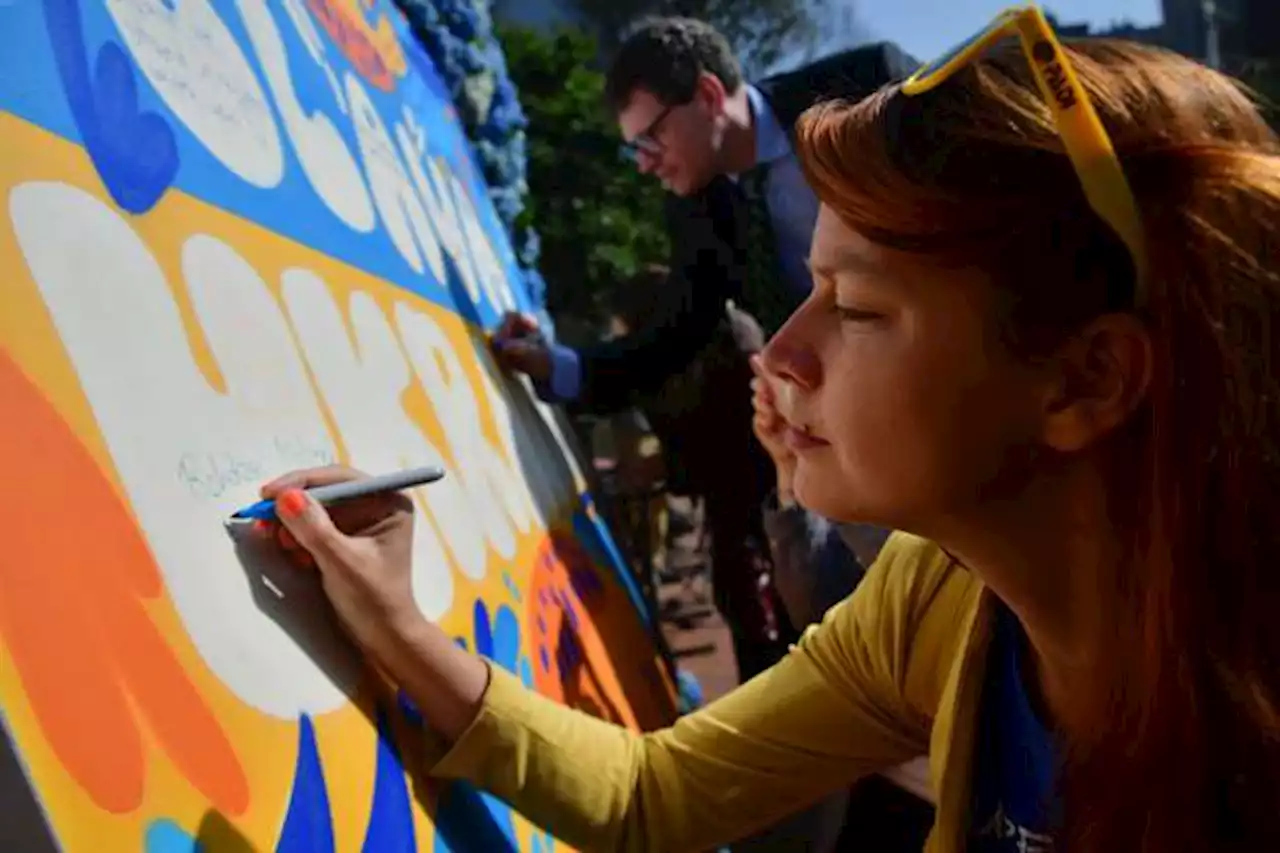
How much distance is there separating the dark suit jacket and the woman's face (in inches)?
40.2

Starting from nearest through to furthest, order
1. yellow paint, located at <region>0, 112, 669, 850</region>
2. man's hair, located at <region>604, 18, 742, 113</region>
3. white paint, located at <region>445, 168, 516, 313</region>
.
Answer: yellow paint, located at <region>0, 112, 669, 850</region> < white paint, located at <region>445, 168, 516, 313</region> < man's hair, located at <region>604, 18, 742, 113</region>

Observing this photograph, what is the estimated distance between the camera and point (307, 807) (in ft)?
2.64

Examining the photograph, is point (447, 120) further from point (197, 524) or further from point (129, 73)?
point (197, 524)

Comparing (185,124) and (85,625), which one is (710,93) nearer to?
(185,124)

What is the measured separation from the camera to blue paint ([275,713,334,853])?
2.56 feet

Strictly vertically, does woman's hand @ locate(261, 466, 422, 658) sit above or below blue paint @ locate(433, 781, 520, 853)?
Result: above

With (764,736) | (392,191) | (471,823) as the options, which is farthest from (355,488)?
(392,191)

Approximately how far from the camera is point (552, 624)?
4.80 ft

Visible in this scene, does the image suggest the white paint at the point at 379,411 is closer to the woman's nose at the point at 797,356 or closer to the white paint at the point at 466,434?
the white paint at the point at 466,434

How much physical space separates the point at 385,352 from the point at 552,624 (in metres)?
0.35

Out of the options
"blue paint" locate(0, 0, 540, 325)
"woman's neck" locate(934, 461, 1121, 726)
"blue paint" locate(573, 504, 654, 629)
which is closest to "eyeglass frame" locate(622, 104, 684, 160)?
"blue paint" locate(0, 0, 540, 325)

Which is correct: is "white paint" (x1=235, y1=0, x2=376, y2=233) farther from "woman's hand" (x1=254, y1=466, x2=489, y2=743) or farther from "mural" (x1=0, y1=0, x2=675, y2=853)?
"woman's hand" (x1=254, y1=466, x2=489, y2=743)

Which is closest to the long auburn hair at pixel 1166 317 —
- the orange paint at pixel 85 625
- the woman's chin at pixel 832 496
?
the woman's chin at pixel 832 496

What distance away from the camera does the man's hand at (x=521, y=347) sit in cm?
175
